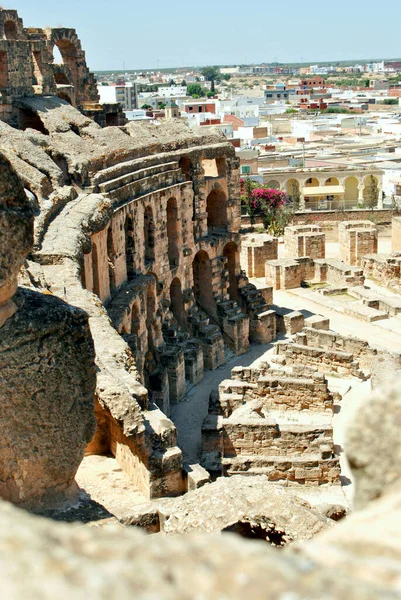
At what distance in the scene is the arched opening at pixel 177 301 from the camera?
70.6 feet

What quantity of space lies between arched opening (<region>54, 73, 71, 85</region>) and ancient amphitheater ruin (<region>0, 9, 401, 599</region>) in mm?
241

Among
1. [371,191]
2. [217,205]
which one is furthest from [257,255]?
[371,191]

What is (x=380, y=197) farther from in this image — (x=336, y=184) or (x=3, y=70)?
(x=3, y=70)

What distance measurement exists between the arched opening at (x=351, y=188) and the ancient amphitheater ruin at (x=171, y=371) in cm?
1271

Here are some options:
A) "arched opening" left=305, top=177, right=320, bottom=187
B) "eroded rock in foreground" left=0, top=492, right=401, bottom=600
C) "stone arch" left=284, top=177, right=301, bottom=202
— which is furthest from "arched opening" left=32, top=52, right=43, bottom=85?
"arched opening" left=305, top=177, right=320, bottom=187

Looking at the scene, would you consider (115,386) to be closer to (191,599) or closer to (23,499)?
(23,499)

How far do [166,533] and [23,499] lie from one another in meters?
2.40

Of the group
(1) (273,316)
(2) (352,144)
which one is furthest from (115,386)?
(2) (352,144)

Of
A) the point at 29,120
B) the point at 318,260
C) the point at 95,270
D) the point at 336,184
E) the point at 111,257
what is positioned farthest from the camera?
the point at 336,184

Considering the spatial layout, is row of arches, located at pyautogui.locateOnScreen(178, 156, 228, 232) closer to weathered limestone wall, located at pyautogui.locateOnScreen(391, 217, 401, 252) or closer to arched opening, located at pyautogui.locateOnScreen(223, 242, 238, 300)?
arched opening, located at pyautogui.locateOnScreen(223, 242, 238, 300)

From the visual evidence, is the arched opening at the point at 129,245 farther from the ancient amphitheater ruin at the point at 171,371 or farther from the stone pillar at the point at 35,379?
the stone pillar at the point at 35,379

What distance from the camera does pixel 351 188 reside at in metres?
48.0

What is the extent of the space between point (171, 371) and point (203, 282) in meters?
4.83

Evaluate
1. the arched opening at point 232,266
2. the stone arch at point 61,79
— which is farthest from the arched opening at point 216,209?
the stone arch at point 61,79
